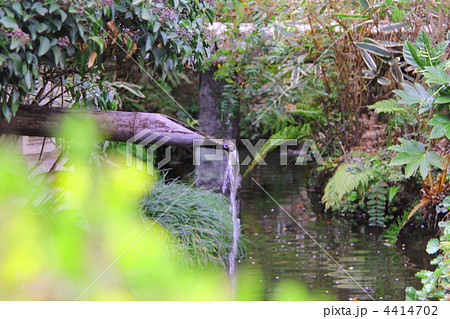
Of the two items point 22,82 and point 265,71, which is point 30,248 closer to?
point 22,82

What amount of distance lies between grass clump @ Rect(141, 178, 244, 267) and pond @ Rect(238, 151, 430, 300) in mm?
267

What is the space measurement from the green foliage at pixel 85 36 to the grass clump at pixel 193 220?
5.63ft

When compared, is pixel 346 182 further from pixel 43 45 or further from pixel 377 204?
pixel 43 45

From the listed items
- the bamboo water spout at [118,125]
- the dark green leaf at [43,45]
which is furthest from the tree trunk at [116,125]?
the dark green leaf at [43,45]

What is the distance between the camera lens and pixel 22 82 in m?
2.42

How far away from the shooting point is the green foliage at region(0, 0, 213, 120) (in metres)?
2.24

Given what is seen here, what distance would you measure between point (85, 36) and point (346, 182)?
3881mm

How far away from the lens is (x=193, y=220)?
4598mm

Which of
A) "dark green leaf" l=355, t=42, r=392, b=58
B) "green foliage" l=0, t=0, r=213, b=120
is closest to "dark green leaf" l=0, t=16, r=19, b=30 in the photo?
"green foliage" l=0, t=0, r=213, b=120

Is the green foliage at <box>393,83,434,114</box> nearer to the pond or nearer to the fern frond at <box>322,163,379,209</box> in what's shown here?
the pond

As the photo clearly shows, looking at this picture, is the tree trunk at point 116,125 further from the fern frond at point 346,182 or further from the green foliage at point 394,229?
the fern frond at point 346,182

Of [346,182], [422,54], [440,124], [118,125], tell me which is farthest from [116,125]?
[346,182]

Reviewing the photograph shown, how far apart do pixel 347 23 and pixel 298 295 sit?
204 inches
